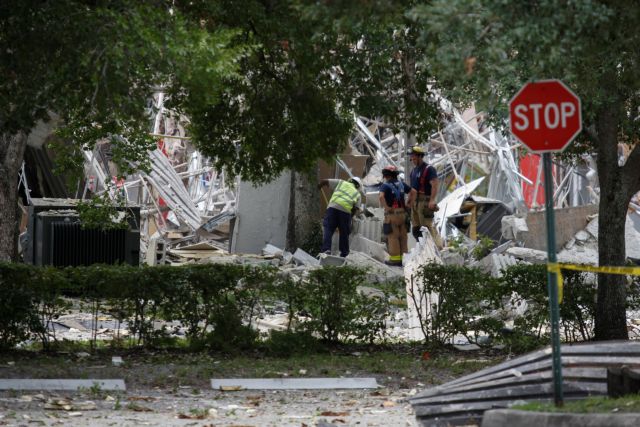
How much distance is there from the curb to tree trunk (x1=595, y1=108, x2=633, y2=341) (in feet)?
17.6

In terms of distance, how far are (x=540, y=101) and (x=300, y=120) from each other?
493 cm

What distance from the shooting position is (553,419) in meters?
7.38

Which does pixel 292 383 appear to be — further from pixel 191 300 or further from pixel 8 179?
pixel 8 179

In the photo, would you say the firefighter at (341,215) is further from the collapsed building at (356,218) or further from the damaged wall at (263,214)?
the damaged wall at (263,214)

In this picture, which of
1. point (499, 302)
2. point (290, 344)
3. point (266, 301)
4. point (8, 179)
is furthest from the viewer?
point (8, 179)

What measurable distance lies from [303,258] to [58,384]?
10909 millimetres

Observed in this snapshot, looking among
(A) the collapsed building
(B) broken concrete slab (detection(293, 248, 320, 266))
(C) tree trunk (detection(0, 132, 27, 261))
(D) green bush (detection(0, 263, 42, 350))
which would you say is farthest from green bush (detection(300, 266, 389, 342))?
(B) broken concrete slab (detection(293, 248, 320, 266))

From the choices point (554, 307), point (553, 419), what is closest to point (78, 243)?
point (554, 307)

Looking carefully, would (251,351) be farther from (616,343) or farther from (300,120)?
(616,343)

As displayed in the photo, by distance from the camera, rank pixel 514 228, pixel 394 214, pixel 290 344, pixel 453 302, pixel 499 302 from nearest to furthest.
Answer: pixel 290 344, pixel 453 302, pixel 499 302, pixel 394 214, pixel 514 228

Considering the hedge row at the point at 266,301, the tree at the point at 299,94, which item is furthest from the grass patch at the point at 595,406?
the hedge row at the point at 266,301

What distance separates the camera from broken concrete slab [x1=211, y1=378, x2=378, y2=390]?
10965 millimetres

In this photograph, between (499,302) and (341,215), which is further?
(341,215)

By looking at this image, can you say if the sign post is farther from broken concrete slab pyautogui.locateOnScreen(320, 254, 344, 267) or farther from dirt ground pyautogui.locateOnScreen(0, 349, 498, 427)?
broken concrete slab pyautogui.locateOnScreen(320, 254, 344, 267)
